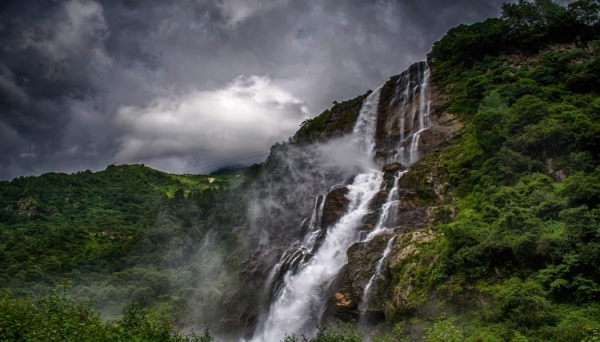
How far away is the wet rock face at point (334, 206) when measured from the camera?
46094 mm

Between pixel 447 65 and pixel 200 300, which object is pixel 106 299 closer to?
pixel 200 300

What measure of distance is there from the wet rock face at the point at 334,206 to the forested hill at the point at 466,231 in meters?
6.38

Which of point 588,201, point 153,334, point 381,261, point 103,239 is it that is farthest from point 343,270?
point 103,239

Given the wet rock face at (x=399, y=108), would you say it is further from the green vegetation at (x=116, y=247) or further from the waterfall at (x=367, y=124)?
the green vegetation at (x=116, y=247)

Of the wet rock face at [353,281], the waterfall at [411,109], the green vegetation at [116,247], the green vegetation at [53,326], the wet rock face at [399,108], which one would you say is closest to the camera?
the green vegetation at [53,326]

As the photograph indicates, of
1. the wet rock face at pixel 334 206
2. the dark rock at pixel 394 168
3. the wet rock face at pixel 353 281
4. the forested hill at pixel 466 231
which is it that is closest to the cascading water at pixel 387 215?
the forested hill at pixel 466 231

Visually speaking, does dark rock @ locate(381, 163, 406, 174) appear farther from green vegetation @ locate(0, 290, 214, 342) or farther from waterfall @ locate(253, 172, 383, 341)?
green vegetation @ locate(0, 290, 214, 342)

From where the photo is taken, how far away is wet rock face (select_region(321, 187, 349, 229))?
151 ft

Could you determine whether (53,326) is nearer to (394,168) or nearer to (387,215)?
(387,215)

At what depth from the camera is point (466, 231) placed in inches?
995

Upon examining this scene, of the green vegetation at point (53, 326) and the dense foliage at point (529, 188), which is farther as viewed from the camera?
the dense foliage at point (529, 188)

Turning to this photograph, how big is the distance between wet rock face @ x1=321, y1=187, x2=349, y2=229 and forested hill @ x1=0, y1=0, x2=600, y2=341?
6.38 metres

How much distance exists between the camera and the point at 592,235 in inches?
798

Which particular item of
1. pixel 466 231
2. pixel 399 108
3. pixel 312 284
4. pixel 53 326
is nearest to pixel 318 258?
pixel 312 284
